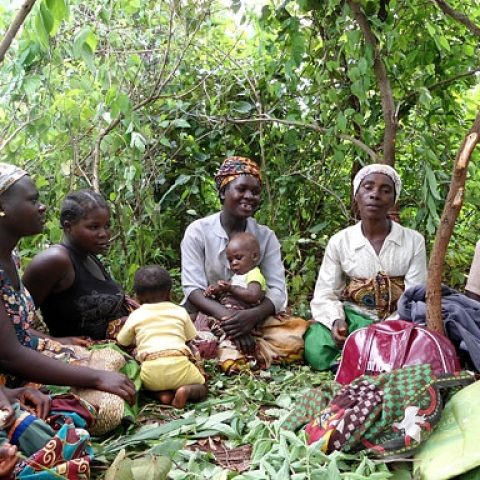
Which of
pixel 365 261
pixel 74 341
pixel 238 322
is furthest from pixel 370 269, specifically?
pixel 74 341

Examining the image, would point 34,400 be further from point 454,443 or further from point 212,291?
point 212,291

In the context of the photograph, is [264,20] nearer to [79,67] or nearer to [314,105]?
[314,105]

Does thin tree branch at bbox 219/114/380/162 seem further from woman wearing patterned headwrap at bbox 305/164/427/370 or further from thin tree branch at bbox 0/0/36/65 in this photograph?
thin tree branch at bbox 0/0/36/65

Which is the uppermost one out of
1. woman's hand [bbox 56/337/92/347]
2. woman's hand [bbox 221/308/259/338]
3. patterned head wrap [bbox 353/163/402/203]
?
patterned head wrap [bbox 353/163/402/203]

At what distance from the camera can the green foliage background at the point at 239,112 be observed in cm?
411

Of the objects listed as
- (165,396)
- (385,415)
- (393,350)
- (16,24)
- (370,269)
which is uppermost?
(16,24)

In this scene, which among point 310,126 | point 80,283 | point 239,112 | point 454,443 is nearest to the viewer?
point 454,443

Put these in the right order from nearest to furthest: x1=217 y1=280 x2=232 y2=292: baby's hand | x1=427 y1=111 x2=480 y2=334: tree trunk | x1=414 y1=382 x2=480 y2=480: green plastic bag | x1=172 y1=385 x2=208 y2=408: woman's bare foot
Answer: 1. x1=414 y1=382 x2=480 y2=480: green plastic bag
2. x1=427 y1=111 x2=480 y2=334: tree trunk
3. x1=172 y1=385 x2=208 y2=408: woman's bare foot
4. x1=217 y1=280 x2=232 y2=292: baby's hand

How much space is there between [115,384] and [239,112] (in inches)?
137

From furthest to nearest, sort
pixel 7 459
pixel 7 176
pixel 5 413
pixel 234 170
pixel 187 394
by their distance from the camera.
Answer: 1. pixel 234 170
2. pixel 187 394
3. pixel 7 176
4. pixel 5 413
5. pixel 7 459

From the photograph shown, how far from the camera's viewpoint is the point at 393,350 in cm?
295

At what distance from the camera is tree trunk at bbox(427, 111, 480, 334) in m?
2.79

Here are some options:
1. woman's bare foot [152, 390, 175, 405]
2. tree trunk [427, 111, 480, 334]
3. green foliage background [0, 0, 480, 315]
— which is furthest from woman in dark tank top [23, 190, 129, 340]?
tree trunk [427, 111, 480, 334]

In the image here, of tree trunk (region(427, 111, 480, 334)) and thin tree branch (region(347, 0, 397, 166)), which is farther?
thin tree branch (region(347, 0, 397, 166))
